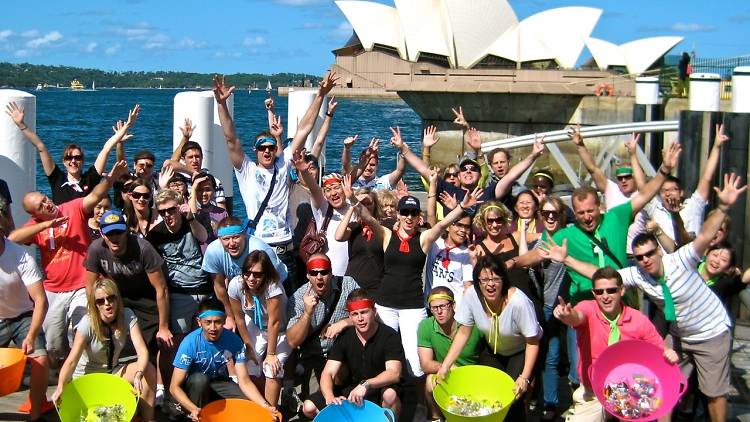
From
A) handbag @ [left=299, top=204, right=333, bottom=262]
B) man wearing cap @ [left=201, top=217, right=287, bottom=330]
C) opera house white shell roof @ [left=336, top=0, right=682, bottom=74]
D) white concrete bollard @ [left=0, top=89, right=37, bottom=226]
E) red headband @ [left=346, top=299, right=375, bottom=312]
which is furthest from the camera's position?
opera house white shell roof @ [left=336, top=0, right=682, bottom=74]

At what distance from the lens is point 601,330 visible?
4.31m

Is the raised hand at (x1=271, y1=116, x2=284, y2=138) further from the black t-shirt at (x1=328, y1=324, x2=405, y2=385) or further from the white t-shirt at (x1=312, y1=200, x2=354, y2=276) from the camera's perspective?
the black t-shirt at (x1=328, y1=324, x2=405, y2=385)

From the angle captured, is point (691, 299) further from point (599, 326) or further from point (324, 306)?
point (324, 306)

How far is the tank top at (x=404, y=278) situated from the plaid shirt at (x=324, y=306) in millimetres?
217

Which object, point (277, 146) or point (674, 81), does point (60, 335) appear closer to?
point (277, 146)

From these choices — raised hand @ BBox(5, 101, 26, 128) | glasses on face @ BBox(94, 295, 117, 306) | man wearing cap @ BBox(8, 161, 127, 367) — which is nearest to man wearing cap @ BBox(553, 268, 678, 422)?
glasses on face @ BBox(94, 295, 117, 306)

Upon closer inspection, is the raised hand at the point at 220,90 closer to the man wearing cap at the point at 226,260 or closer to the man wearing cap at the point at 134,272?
the man wearing cap at the point at 226,260

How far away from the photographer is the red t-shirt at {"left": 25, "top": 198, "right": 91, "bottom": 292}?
508 centimetres

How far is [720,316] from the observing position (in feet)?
14.6

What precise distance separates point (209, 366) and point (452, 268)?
155 cm

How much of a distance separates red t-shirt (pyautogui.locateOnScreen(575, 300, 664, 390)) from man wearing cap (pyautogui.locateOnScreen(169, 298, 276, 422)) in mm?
1697

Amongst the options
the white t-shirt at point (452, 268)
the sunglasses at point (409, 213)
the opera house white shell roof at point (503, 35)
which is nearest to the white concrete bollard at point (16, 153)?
the sunglasses at point (409, 213)

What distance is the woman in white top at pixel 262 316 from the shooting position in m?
4.82

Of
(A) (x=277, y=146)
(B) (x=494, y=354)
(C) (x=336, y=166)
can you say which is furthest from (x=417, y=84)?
(B) (x=494, y=354)
